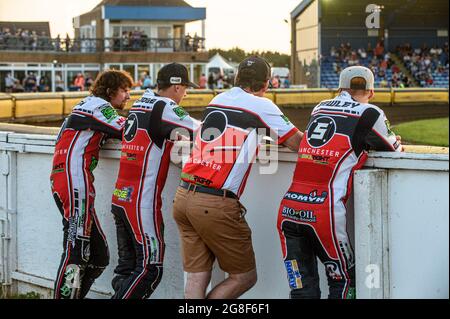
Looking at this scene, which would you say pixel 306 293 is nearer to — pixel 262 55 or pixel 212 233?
pixel 212 233

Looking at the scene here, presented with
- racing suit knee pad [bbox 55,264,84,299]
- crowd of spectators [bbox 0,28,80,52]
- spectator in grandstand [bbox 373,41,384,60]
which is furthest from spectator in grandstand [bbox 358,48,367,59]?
racing suit knee pad [bbox 55,264,84,299]

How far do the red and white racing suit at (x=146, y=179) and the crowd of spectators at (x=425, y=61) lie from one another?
144ft

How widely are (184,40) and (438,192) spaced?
4796 centimetres

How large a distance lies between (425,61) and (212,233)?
4702 centimetres

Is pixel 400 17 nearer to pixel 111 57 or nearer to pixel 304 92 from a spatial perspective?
pixel 111 57

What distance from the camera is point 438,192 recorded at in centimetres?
438

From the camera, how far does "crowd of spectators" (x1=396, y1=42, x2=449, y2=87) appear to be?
1929 inches

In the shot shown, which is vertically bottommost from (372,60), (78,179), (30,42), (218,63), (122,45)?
(78,179)

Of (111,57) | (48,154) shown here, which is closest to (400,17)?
(111,57)

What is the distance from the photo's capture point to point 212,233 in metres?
4.79

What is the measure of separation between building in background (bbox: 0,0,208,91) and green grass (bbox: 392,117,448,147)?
22453 mm

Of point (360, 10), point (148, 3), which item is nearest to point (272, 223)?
point (360, 10)

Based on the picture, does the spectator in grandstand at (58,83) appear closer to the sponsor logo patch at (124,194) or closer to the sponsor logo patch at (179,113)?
the sponsor logo patch at (124,194)
